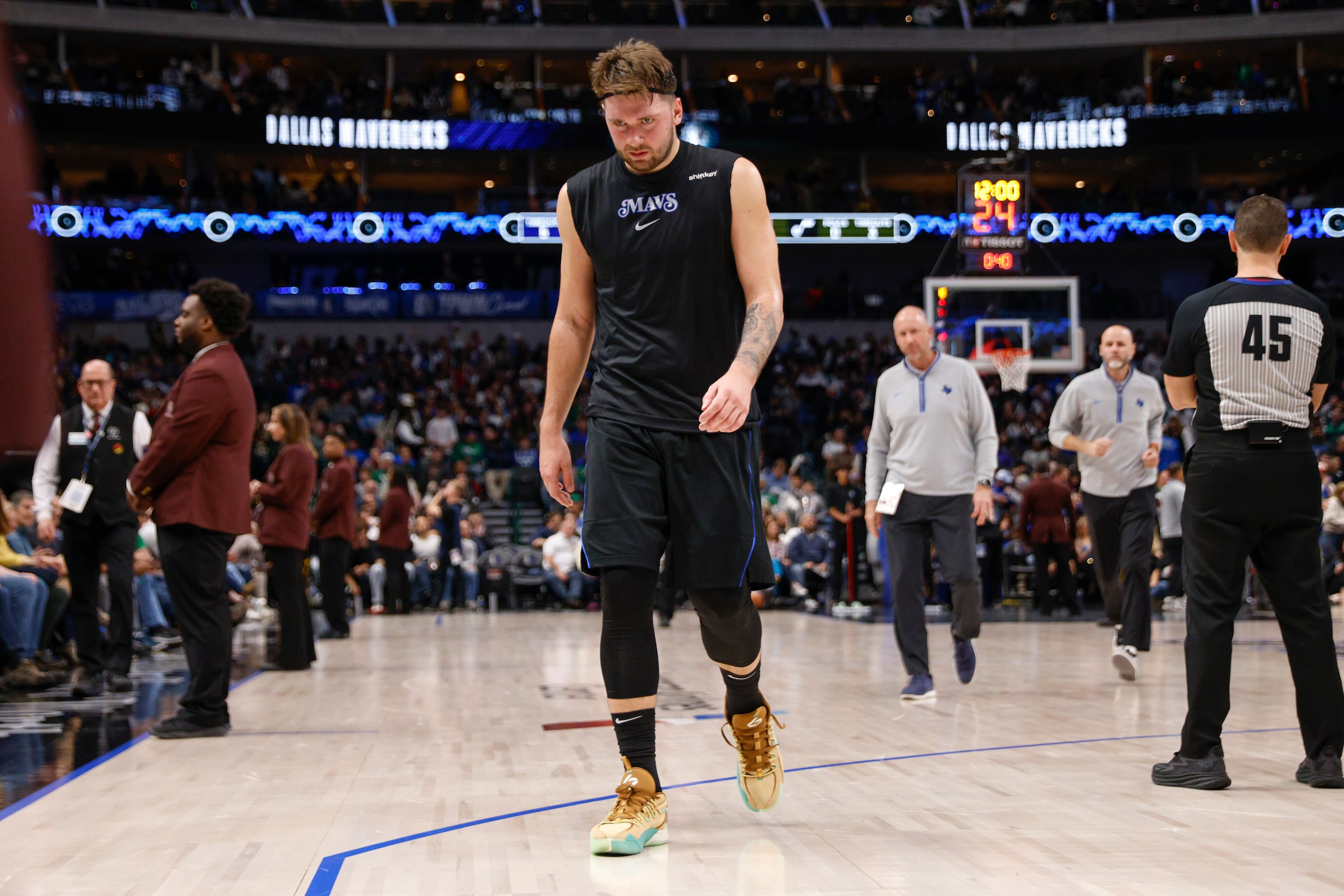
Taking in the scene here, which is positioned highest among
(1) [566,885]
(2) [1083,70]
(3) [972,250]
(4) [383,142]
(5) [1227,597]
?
(2) [1083,70]

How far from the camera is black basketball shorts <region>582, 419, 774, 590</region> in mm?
3369

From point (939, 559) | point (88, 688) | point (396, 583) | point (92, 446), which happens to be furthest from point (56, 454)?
point (396, 583)

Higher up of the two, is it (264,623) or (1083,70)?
(1083,70)

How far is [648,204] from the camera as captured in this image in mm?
3467

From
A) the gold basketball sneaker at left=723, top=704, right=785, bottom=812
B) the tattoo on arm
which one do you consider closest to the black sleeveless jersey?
the tattoo on arm

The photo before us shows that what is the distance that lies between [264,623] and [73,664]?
5189mm

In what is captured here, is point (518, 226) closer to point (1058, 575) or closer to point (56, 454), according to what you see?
point (1058, 575)

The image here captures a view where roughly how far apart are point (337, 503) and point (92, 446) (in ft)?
11.6

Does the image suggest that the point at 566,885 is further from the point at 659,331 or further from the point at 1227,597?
the point at 1227,597

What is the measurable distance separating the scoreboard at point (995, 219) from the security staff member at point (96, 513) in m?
13.4

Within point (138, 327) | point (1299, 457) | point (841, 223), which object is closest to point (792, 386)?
point (841, 223)

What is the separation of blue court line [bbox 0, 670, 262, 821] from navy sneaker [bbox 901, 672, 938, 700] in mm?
3401

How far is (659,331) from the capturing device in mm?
3457

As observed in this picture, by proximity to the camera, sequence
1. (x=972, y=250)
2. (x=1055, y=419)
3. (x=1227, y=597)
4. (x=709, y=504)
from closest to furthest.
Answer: (x=709, y=504) → (x=1227, y=597) → (x=1055, y=419) → (x=972, y=250)
